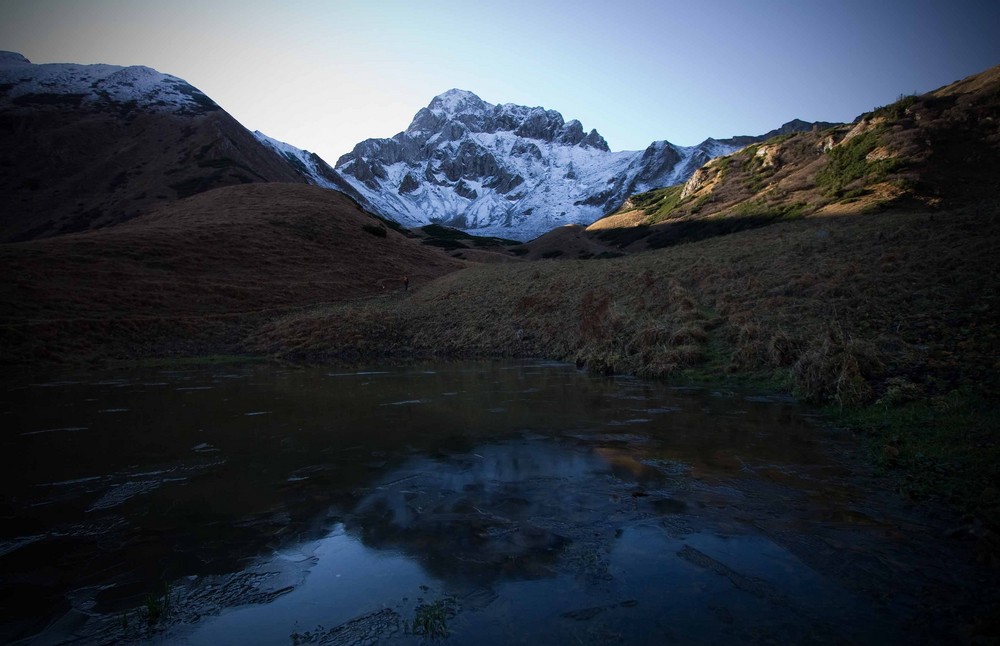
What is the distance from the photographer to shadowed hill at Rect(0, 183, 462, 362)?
24969 mm

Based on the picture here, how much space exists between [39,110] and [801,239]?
12698cm

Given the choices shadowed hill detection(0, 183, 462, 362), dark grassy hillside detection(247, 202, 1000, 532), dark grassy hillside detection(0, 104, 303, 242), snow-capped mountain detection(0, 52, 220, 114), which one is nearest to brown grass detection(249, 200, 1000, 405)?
dark grassy hillside detection(247, 202, 1000, 532)

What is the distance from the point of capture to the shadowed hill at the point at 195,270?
81.9ft

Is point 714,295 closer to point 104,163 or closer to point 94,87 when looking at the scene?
point 104,163

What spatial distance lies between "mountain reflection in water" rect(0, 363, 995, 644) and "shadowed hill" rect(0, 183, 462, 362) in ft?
60.6

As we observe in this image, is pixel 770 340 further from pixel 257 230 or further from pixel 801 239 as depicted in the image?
pixel 257 230

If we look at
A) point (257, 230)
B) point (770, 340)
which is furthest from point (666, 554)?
point (257, 230)

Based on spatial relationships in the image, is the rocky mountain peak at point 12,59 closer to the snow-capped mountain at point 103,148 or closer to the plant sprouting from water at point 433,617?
the snow-capped mountain at point 103,148

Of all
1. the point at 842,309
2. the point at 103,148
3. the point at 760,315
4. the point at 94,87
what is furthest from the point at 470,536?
the point at 94,87

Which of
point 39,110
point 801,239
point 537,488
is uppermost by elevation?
point 39,110

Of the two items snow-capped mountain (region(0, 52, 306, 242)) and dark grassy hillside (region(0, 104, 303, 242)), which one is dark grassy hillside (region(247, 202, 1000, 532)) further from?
snow-capped mountain (region(0, 52, 306, 242))

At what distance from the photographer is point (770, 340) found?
1334cm

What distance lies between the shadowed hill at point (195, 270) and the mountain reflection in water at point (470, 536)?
60.6ft

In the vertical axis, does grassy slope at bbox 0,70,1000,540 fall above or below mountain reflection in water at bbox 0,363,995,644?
above
